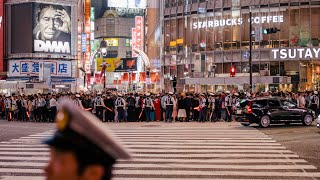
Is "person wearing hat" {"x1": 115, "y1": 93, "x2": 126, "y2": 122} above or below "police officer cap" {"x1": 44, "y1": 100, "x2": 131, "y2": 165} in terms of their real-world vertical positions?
below

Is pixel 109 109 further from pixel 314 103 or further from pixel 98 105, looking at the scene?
pixel 314 103

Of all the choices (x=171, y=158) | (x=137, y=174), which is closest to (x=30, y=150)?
(x=171, y=158)

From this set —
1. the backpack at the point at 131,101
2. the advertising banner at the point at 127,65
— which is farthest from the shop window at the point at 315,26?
the advertising banner at the point at 127,65

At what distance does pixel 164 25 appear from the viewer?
6022cm

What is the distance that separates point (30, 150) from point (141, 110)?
1453 cm

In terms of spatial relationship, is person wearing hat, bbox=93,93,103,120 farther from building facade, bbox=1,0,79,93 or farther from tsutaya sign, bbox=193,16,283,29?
building facade, bbox=1,0,79,93

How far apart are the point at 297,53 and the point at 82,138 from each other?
4874cm

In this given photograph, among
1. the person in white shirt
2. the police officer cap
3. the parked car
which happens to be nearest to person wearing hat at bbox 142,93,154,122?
the person in white shirt

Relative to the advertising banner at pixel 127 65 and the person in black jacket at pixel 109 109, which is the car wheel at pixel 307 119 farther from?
the advertising banner at pixel 127 65

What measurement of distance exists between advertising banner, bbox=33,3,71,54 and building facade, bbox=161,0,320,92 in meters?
14.7

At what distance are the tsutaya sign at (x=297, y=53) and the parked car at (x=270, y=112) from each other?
25.6m

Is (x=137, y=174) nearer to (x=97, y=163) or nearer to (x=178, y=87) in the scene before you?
(x=97, y=163)

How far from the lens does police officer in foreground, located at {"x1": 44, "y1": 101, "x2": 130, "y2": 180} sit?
6.70 ft

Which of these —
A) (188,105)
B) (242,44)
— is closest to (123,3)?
(242,44)
